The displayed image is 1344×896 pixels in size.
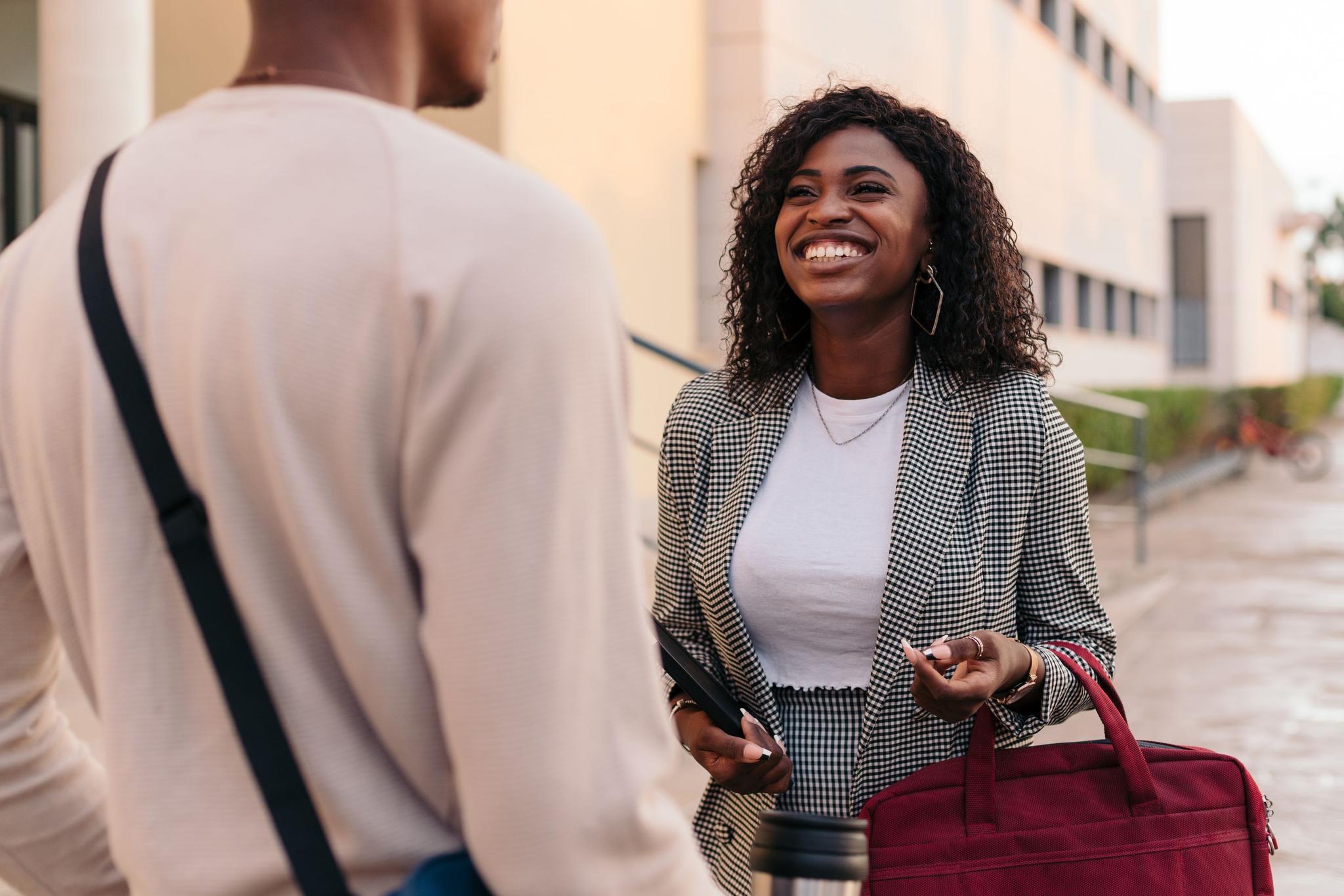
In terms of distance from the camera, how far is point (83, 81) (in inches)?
229

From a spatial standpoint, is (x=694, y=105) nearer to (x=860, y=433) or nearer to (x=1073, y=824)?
(x=860, y=433)

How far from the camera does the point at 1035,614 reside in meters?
2.09

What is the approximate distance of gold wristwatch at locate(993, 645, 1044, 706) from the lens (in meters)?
1.95

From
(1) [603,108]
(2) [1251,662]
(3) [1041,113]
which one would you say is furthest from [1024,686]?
(3) [1041,113]

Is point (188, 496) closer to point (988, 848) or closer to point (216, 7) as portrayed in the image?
point (988, 848)

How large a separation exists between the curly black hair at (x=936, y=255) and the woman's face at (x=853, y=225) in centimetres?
3

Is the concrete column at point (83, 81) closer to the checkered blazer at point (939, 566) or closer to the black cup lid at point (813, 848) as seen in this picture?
the checkered blazer at point (939, 566)

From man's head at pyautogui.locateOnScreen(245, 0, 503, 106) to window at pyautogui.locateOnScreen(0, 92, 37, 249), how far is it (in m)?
9.00

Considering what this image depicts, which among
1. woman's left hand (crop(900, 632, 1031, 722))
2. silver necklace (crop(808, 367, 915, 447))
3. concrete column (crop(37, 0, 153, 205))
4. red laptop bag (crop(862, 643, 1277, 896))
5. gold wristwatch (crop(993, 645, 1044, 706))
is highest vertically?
concrete column (crop(37, 0, 153, 205))

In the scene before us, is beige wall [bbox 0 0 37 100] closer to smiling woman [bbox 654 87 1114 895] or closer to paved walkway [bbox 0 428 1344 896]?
paved walkway [bbox 0 428 1344 896]

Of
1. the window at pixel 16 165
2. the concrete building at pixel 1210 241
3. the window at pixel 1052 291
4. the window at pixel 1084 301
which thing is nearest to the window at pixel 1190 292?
the concrete building at pixel 1210 241

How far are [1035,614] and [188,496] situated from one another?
1.45 m

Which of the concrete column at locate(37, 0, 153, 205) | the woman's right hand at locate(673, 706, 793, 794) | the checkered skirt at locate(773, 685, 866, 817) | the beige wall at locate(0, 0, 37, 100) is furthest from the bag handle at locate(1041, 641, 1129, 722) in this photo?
the beige wall at locate(0, 0, 37, 100)

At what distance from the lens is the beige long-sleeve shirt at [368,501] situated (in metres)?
0.93
